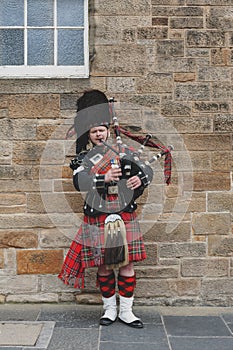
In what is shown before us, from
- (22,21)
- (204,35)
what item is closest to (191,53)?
(204,35)

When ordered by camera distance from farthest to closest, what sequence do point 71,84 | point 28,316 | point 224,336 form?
point 71,84, point 28,316, point 224,336

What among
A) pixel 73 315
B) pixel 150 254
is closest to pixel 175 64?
pixel 150 254

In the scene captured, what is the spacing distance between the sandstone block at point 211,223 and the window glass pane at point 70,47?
1726 millimetres

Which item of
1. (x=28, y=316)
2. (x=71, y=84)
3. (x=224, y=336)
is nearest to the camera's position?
(x=224, y=336)

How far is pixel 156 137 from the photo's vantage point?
4.42 metres

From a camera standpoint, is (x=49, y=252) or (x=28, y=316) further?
(x=49, y=252)

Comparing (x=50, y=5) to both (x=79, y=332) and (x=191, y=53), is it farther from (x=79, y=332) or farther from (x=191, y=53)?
(x=79, y=332)

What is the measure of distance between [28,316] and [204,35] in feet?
9.11

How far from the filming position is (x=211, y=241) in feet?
14.6

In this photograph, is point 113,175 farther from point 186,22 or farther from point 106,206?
point 186,22

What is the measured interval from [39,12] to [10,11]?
0.25 metres

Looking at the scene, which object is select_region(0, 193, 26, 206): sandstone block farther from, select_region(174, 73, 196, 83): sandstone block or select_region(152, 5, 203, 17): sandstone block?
select_region(152, 5, 203, 17): sandstone block

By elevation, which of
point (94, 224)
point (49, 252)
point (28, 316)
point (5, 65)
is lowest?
point (28, 316)

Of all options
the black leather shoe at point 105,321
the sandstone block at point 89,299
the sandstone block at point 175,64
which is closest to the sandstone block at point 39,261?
the sandstone block at point 89,299
